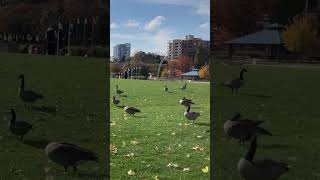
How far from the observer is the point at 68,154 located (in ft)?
17.3

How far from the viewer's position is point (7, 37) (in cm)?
1188

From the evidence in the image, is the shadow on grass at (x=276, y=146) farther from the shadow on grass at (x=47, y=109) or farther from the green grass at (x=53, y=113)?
the shadow on grass at (x=47, y=109)

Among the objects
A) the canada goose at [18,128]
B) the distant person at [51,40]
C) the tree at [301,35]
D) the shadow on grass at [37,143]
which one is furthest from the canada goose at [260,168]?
the distant person at [51,40]

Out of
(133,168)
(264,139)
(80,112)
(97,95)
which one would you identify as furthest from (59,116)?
(264,139)

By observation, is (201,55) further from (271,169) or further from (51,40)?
(271,169)

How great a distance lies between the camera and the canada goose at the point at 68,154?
17.0 feet

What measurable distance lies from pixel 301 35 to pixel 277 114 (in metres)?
3.24

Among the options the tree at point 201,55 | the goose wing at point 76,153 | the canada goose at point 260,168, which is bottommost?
the canada goose at point 260,168

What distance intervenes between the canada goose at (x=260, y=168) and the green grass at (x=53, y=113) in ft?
5.42

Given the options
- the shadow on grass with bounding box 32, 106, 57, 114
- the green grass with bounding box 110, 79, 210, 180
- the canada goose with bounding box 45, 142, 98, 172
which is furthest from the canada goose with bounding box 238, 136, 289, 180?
the shadow on grass with bounding box 32, 106, 57, 114

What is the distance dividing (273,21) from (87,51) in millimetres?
4659

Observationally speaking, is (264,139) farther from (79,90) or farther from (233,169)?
A: (79,90)

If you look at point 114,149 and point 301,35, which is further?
point 301,35

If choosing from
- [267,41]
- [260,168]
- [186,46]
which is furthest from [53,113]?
[186,46]
